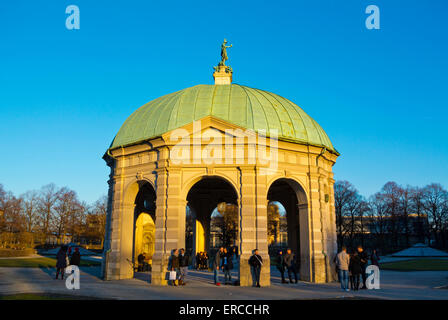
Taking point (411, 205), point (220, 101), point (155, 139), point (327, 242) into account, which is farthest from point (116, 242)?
point (411, 205)

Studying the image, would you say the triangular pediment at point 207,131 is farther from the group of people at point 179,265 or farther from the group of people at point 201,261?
the group of people at point 201,261

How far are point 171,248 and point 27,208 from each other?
61635 millimetres

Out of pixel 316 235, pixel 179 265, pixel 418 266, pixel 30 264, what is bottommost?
pixel 418 266

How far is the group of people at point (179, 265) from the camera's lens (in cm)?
1817

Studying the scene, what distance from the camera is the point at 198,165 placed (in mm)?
20609

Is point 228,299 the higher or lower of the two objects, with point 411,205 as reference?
lower

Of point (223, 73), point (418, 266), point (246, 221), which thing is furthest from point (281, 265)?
point (418, 266)

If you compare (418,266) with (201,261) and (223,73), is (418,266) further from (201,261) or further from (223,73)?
(223,73)

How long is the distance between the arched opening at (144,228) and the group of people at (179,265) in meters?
8.05

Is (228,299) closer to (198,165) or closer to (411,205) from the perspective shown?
(198,165)

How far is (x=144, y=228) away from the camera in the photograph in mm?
27156

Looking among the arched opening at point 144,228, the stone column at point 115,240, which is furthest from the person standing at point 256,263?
the arched opening at point 144,228

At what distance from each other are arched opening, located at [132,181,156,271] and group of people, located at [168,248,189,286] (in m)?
8.05

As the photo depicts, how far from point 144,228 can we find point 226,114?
1130 centimetres
